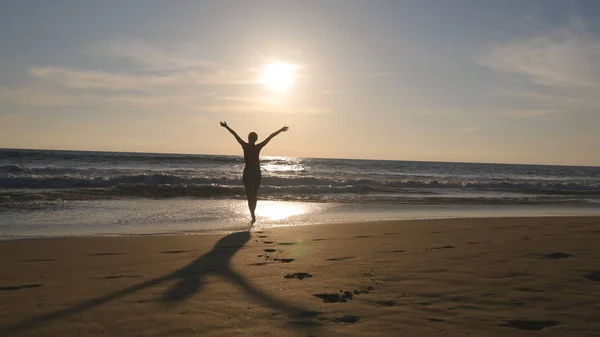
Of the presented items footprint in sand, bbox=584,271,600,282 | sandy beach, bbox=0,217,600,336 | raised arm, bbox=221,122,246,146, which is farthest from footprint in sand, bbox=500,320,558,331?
raised arm, bbox=221,122,246,146

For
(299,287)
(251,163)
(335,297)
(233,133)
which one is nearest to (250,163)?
(251,163)

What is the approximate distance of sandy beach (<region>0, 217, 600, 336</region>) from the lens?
10.8 ft

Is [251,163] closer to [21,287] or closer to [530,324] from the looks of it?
[21,287]

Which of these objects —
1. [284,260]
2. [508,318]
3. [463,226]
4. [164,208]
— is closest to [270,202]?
[164,208]

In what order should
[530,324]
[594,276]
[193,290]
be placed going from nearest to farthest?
1. [530,324]
2. [193,290]
3. [594,276]

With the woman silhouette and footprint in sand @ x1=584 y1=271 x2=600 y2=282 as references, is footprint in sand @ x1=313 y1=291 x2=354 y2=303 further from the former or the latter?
the woman silhouette

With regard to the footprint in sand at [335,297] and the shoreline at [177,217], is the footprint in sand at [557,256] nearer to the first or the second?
the footprint in sand at [335,297]

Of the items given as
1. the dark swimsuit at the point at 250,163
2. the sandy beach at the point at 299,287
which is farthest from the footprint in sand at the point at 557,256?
the dark swimsuit at the point at 250,163

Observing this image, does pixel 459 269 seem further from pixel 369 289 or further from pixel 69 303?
pixel 69 303

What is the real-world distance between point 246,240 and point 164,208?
572cm

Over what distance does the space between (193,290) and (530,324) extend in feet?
8.31

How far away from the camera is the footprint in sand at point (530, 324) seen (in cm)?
329

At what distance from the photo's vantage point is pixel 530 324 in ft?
11.0

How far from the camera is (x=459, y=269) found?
16.3 ft
